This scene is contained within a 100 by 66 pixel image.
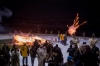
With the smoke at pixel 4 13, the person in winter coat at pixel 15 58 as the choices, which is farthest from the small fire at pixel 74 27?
the person in winter coat at pixel 15 58

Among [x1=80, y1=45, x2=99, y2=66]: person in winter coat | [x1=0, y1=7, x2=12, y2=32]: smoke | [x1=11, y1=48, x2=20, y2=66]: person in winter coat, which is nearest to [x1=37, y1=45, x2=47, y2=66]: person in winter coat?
[x1=11, y1=48, x2=20, y2=66]: person in winter coat

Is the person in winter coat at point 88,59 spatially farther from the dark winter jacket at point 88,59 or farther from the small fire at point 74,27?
the small fire at point 74,27

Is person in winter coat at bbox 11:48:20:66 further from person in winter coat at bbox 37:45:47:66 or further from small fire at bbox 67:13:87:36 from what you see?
small fire at bbox 67:13:87:36

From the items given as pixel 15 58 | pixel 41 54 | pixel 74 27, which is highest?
pixel 74 27

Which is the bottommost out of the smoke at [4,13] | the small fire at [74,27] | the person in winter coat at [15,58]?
the person in winter coat at [15,58]

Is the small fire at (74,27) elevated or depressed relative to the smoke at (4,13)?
depressed

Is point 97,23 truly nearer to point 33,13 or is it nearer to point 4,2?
point 33,13

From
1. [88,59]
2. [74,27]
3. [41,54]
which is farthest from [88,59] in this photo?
[74,27]

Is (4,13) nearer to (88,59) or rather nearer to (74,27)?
(74,27)

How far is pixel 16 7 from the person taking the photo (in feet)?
95.0

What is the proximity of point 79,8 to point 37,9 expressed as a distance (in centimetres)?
502

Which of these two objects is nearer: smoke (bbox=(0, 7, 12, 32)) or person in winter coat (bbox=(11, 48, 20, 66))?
person in winter coat (bbox=(11, 48, 20, 66))

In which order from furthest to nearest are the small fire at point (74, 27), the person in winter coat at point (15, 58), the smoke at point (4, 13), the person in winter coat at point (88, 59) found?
the smoke at point (4, 13) → the small fire at point (74, 27) → the person in winter coat at point (15, 58) → the person in winter coat at point (88, 59)

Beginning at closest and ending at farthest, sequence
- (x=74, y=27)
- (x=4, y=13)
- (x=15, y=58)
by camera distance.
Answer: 1. (x=15, y=58)
2. (x=74, y=27)
3. (x=4, y=13)
